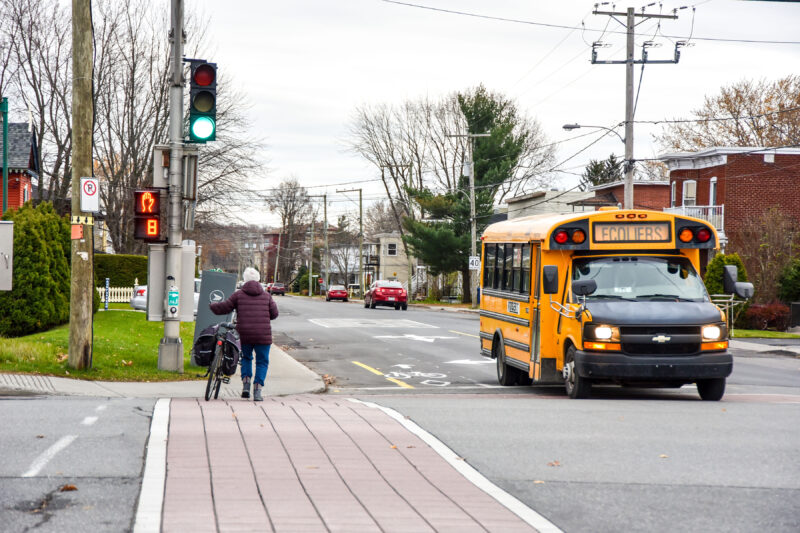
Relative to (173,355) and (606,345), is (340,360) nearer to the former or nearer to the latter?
(173,355)

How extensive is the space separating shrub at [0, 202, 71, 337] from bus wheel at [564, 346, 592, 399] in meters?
13.6

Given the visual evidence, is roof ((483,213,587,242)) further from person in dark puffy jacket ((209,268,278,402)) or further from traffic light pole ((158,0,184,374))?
traffic light pole ((158,0,184,374))

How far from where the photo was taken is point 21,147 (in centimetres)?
4459

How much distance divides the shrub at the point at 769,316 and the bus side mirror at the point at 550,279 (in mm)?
24799

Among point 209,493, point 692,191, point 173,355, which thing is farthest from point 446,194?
point 209,493

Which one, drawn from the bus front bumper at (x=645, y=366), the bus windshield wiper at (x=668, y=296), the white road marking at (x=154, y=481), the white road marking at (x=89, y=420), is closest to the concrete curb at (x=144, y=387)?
the white road marking at (x=89, y=420)

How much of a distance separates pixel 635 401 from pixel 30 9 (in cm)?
3956

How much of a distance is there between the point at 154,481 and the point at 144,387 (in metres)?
7.47

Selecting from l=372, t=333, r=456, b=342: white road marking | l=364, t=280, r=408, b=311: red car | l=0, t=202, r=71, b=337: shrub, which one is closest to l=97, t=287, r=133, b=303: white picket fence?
l=364, t=280, r=408, b=311: red car

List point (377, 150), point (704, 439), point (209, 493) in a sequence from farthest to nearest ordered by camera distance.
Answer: point (377, 150) < point (704, 439) < point (209, 493)

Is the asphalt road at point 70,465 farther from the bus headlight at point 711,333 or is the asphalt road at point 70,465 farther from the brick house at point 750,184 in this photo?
the brick house at point 750,184

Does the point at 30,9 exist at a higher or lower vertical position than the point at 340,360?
higher

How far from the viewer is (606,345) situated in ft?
40.5

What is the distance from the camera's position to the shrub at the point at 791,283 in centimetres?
3591
